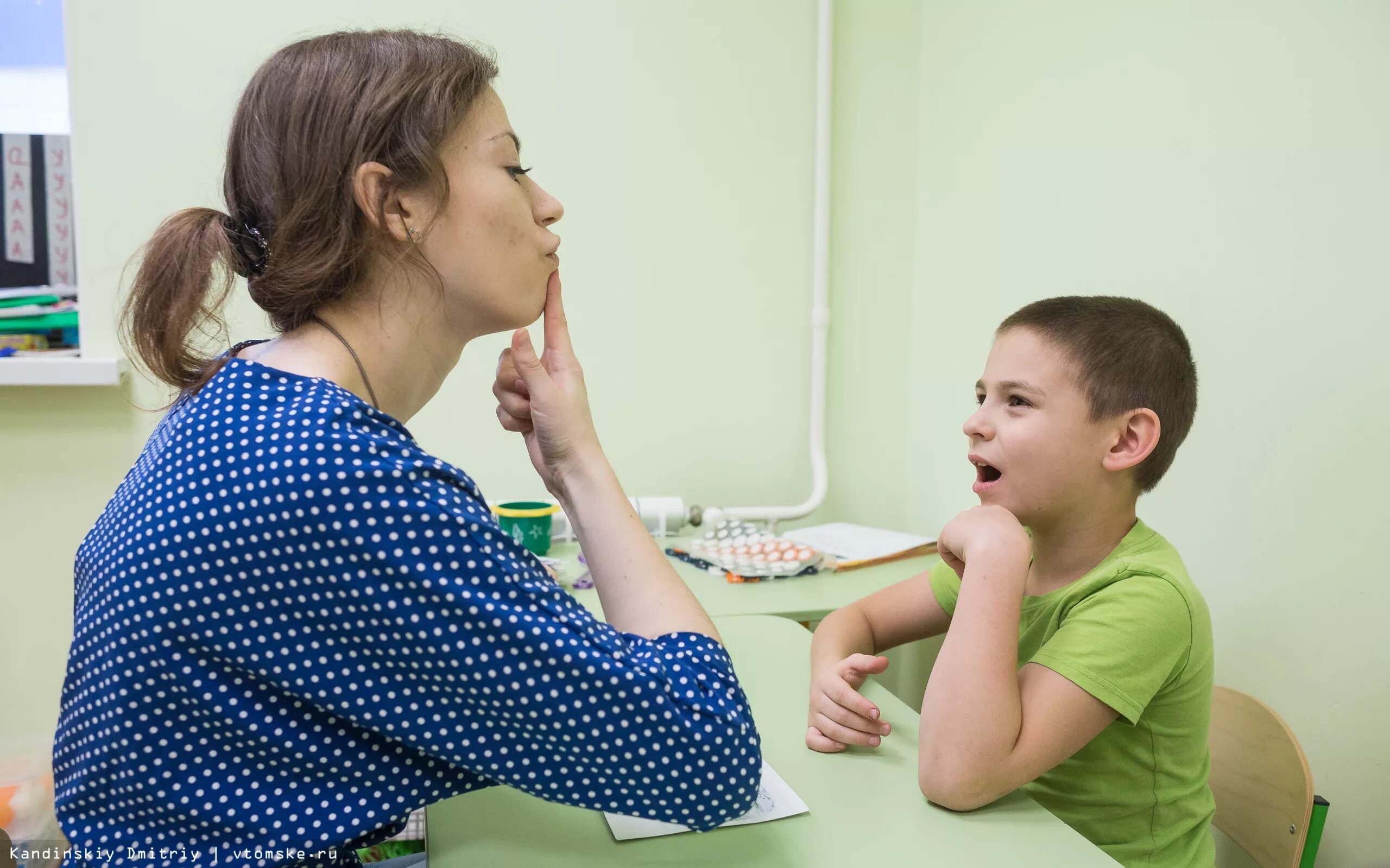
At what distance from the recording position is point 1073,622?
38.2 inches

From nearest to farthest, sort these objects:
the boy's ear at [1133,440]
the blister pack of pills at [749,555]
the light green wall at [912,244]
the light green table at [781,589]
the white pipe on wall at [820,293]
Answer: the boy's ear at [1133,440] < the light green wall at [912,244] < the light green table at [781,589] < the blister pack of pills at [749,555] < the white pipe on wall at [820,293]

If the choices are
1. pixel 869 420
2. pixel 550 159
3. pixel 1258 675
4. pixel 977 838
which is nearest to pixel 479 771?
pixel 977 838

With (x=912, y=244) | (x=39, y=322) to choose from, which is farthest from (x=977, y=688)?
(x=39, y=322)

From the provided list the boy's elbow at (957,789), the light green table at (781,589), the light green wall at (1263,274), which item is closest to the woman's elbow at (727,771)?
the boy's elbow at (957,789)

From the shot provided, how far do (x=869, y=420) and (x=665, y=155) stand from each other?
0.82 m

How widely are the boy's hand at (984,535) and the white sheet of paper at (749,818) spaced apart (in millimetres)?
294

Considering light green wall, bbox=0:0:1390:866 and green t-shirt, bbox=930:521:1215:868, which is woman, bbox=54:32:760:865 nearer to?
green t-shirt, bbox=930:521:1215:868

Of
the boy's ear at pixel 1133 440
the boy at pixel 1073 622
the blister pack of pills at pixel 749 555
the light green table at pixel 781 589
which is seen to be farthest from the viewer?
the blister pack of pills at pixel 749 555

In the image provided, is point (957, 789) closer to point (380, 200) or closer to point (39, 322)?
point (380, 200)

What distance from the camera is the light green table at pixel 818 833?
794 millimetres

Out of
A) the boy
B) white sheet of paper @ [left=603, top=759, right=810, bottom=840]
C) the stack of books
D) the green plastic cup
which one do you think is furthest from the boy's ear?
the stack of books

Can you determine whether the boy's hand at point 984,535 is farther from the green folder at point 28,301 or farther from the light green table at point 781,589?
the green folder at point 28,301

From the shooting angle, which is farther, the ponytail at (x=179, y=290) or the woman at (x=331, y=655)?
the ponytail at (x=179, y=290)

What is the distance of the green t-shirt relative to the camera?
0.94m
